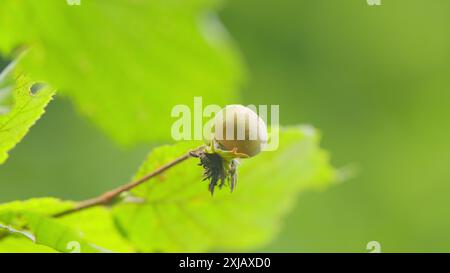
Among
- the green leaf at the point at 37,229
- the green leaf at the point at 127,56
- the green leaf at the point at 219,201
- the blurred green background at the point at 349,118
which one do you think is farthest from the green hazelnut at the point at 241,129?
the blurred green background at the point at 349,118

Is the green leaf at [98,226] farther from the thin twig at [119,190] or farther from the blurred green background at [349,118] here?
the blurred green background at [349,118]

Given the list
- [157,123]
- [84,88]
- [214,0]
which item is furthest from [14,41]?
[214,0]

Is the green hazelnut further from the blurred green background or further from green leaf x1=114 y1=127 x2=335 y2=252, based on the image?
the blurred green background

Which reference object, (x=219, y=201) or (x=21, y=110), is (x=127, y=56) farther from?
(x=21, y=110)

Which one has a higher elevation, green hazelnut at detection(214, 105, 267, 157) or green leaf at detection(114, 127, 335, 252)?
green leaf at detection(114, 127, 335, 252)

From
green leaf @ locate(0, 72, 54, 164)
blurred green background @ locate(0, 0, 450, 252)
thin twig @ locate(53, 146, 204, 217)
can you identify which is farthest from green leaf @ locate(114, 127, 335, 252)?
blurred green background @ locate(0, 0, 450, 252)
